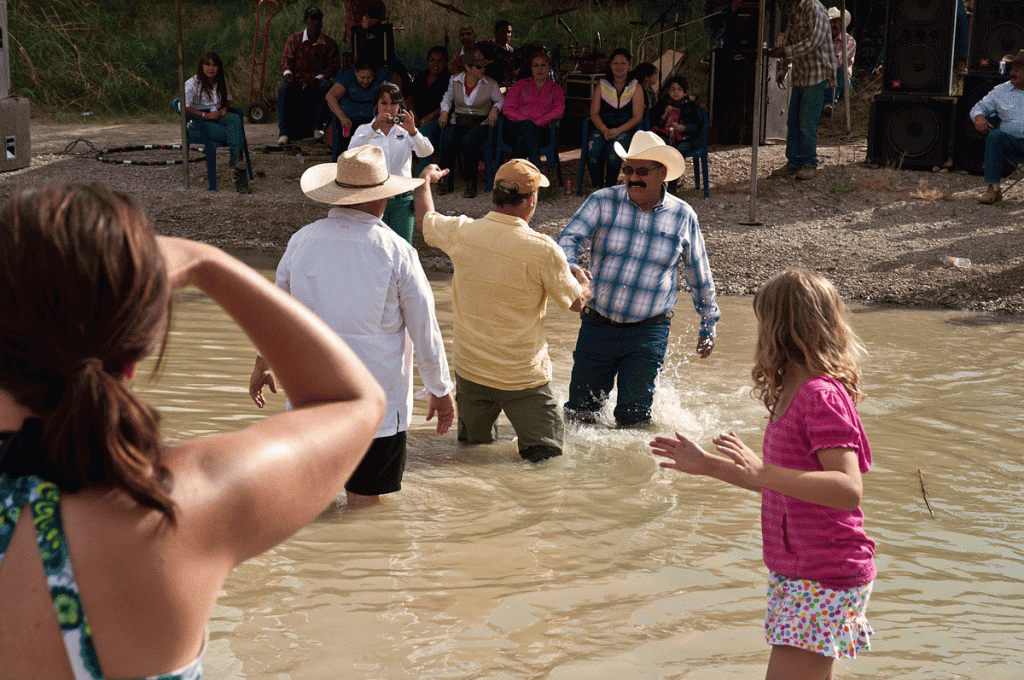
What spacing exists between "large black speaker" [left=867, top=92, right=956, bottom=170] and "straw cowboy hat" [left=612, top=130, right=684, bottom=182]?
7418mm

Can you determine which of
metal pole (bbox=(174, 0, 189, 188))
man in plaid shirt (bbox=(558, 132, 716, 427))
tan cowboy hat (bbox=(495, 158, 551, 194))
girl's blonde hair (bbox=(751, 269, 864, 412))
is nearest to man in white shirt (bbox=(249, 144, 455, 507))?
tan cowboy hat (bbox=(495, 158, 551, 194))

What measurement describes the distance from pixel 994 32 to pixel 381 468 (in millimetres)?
9922

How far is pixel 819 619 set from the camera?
2707 mm

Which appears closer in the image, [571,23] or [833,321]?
[833,321]

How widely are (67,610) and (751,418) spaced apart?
5890 millimetres

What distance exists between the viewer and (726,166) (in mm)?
13102

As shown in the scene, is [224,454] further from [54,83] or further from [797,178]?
[54,83]

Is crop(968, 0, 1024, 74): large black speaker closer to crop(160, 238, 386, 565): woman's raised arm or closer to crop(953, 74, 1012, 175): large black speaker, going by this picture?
crop(953, 74, 1012, 175): large black speaker

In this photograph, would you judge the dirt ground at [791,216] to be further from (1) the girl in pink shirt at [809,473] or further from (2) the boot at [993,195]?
(1) the girl in pink shirt at [809,473]

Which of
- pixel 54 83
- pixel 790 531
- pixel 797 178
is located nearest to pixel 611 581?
pixel 790 531

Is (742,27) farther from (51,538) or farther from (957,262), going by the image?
(51,538)

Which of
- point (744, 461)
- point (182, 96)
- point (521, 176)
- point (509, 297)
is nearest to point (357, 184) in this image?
point (521, 176)

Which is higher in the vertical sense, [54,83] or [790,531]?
[54,83]

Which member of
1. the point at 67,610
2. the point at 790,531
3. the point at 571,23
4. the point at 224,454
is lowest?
the point at 790,531
